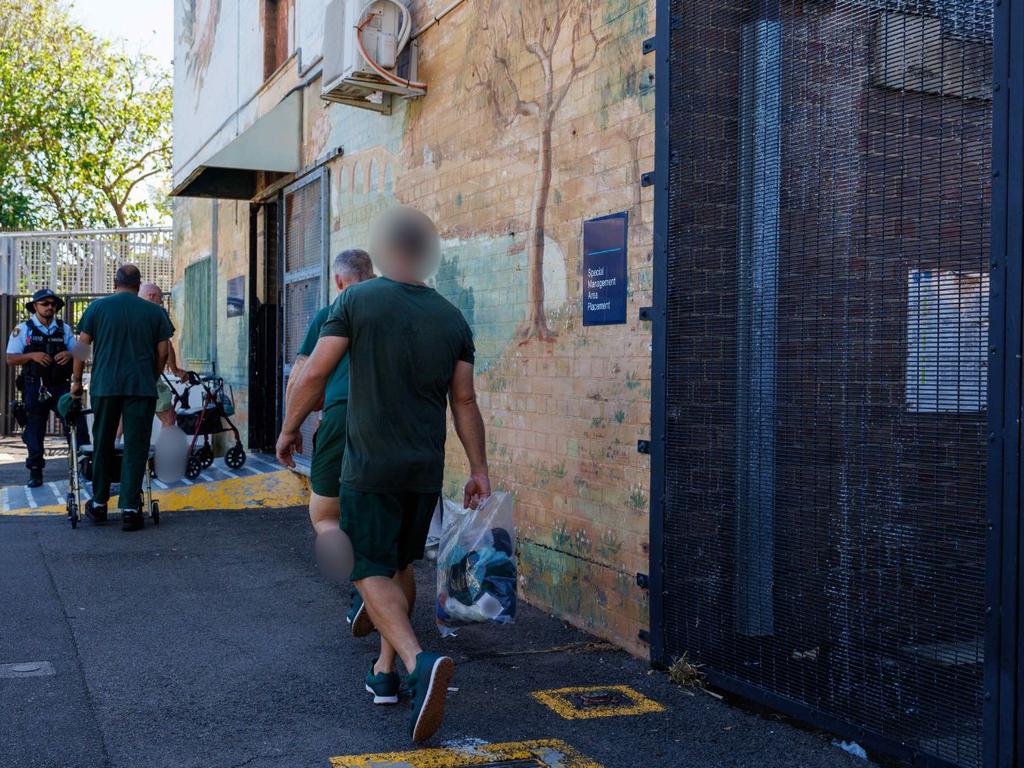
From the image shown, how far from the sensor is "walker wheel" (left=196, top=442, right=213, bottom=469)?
430 inches

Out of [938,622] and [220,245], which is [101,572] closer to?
[938,622]

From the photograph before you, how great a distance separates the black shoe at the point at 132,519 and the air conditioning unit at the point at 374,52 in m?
3.49

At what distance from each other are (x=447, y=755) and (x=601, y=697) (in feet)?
3.13

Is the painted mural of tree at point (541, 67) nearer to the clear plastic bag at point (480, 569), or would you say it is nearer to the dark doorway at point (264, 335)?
the clear plastic bag at point (480, 569)

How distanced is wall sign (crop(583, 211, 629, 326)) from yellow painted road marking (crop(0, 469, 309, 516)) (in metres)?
4.88

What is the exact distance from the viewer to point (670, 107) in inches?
197

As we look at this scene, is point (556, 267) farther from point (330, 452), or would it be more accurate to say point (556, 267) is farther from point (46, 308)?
point (46, 308)

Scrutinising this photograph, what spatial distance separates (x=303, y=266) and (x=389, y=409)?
22.1 feet

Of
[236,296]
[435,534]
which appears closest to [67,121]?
[236,296]

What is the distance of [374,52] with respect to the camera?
7.96m

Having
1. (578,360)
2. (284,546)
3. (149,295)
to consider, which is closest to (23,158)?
(149,295)

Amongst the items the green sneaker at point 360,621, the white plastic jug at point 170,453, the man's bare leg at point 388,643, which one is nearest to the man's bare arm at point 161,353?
the white plastic jug at point 170,453

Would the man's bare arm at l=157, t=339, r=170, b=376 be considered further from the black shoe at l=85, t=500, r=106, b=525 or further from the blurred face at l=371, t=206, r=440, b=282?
the blurred face at l=371, t=206, r=440, b=282

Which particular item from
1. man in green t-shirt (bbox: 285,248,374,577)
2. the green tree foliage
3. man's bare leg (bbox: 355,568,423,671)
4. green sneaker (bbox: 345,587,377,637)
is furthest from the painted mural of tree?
the green tree foliage
